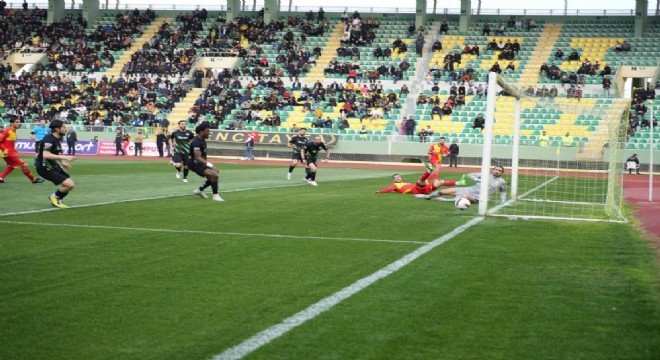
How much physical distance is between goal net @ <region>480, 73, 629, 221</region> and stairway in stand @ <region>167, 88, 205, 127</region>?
1932cm

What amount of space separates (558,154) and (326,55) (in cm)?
2181

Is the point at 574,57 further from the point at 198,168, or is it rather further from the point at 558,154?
the point at 198,168

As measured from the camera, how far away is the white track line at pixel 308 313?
5.34m

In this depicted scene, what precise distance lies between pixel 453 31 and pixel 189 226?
4652 cm

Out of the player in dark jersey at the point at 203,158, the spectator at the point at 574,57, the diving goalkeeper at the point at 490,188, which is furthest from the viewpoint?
the spectator at the point at 574,57

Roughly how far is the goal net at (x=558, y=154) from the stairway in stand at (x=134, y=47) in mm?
26489

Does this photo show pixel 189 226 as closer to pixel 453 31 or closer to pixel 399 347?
pixel 399 347

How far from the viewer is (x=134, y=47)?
59750 millimetres

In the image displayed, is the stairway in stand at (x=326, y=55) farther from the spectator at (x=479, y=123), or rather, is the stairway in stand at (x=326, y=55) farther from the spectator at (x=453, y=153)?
the spectator at (x=453, y=153)

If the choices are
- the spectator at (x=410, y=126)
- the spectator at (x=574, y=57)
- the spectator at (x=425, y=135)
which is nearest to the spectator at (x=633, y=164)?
the spectator at (x=425, y=135)

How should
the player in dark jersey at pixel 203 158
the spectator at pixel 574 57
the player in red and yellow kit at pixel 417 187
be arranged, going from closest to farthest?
the player in dark jersey at pixel 203 158
the player in red and yellow kit at pixel 417 187
the spectator at pixel 574 57

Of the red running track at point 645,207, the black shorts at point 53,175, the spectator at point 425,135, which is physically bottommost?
the red running track at point 645,207

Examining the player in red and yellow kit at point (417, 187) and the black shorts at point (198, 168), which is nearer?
the black shorts at point (198, 168)

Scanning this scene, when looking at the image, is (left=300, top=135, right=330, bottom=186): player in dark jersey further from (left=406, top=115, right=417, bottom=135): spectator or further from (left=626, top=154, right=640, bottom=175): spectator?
Result: (left=626, top=154, right=640, bottom=175): spectator
